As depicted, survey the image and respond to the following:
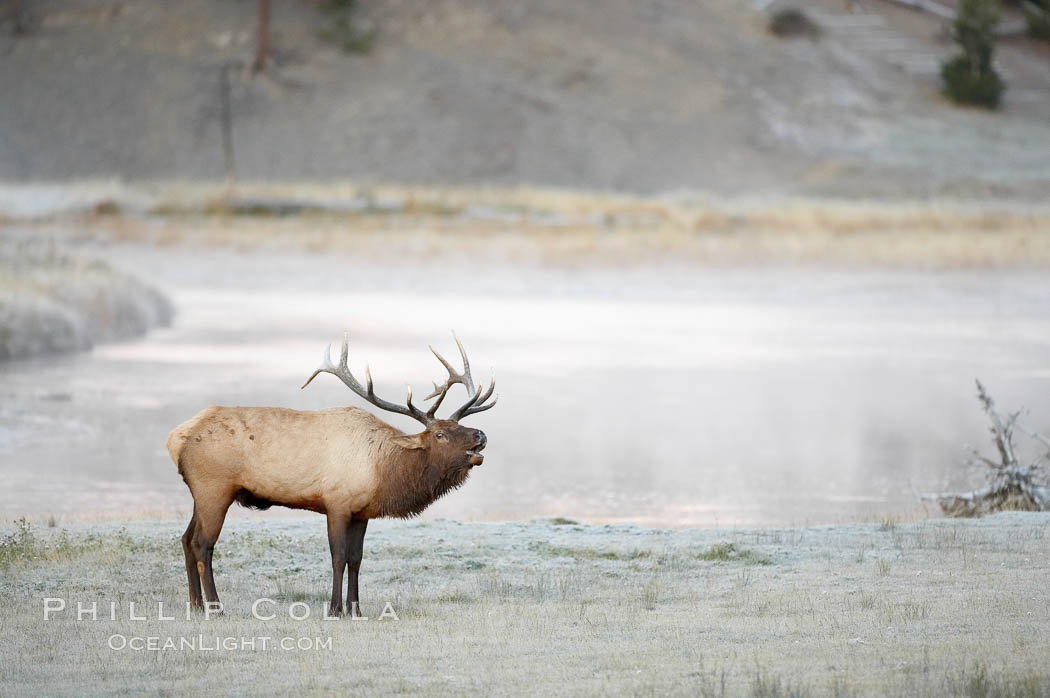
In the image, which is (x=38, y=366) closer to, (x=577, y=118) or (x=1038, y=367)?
(x=1038, y=367)

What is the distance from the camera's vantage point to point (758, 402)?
916 inches

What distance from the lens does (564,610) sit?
9883mm

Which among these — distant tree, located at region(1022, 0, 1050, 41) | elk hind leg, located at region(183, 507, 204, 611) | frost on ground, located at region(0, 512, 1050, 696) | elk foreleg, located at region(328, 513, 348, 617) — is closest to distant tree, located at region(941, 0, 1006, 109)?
distant tree, located at region(1022, 0, 1050, 41)

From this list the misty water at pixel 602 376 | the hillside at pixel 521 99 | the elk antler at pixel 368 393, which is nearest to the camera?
the elk antler at pixel 368 393

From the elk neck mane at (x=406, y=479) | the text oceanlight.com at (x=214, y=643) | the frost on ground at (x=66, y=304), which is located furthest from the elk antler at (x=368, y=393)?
the frost on ground at (x=66, y=304)

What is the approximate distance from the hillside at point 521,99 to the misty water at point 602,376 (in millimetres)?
32706

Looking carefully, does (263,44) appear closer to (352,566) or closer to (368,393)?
(368,393)

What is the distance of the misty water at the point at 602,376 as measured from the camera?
16.8m

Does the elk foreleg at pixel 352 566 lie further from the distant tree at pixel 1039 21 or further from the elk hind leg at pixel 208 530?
the distant tree at pixel 1039 21

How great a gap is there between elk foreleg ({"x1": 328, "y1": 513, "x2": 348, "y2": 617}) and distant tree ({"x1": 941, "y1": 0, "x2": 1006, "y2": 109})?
69.5 metres

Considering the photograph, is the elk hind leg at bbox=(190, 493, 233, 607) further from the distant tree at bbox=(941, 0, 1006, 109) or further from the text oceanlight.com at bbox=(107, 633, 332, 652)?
the distant tree at bbox=(941, 0, 1006, 109)

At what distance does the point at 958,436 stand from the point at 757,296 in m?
14.0

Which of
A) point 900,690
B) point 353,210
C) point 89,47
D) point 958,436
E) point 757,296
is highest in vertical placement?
point 89,47

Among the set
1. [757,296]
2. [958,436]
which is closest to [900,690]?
[958,436]
